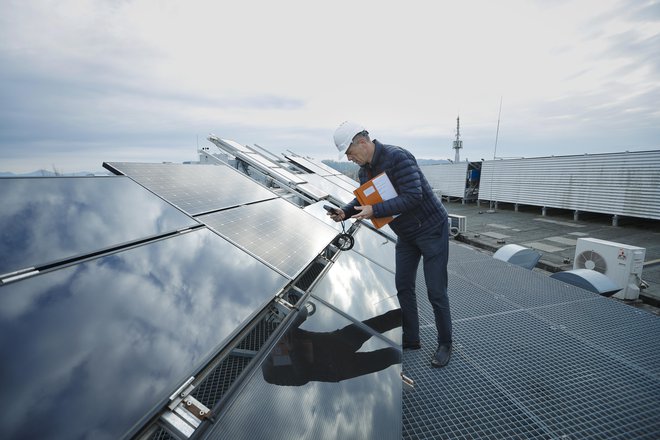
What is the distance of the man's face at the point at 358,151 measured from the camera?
3.23 m

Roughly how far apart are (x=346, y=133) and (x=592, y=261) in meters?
8.65

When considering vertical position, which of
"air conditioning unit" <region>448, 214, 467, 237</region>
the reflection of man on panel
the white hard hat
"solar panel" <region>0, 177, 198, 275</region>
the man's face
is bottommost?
"air conditioning unit" <region>448, 214, 467, 237</region>

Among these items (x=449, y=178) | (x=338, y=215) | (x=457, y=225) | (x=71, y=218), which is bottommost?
(x=457, y=225)

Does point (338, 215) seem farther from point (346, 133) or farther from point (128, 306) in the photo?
point (128, 306)

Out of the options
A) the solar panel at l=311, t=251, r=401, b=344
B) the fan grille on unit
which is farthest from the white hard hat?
the fan grille on unit

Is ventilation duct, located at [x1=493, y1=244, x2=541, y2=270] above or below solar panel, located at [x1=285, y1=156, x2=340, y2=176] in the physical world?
below

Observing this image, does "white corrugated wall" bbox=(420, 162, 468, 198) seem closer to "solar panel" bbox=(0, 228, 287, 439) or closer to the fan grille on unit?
the fan grille on unit

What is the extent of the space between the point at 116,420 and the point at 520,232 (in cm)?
2002

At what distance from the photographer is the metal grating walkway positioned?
238 cm

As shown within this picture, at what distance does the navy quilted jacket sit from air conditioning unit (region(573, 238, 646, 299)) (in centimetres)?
729

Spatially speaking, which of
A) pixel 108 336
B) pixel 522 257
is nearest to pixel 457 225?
pixel 522 257

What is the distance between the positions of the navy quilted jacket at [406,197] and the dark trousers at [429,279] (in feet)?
0.39

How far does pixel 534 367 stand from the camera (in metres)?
3.06

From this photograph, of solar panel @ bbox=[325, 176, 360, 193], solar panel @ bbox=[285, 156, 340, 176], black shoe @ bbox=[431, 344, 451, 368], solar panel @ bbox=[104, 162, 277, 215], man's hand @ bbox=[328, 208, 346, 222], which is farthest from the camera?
solar panel @ bbox=[285, 156, 340, 176]
